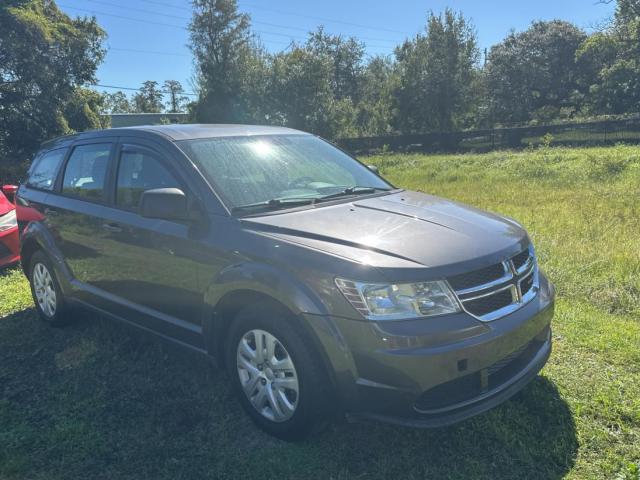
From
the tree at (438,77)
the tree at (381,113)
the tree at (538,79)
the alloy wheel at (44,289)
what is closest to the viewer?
the alloy wheel at (44,289)

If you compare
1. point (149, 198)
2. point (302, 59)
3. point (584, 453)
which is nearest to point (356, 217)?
point (149, 198)

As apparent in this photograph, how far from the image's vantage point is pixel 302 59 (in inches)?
1326

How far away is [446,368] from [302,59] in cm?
3347

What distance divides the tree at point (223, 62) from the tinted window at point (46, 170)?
99.8 feet

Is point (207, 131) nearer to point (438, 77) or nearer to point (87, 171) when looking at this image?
point (87, 171)

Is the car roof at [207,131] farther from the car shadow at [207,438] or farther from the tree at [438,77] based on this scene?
the tree at [438,77]

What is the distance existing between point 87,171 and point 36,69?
2007 centimetres

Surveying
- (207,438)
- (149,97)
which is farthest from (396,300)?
(149,97)

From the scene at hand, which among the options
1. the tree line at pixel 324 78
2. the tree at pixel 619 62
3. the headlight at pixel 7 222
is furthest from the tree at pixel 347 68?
the headlight at pixel 7 222

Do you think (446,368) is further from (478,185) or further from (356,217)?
(478,185)

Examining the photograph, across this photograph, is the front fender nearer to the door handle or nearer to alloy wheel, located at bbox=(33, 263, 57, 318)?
the door handle

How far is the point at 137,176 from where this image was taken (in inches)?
151

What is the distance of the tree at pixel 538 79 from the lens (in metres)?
47.2

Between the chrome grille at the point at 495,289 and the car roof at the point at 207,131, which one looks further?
the car roof at the point at 207,131
